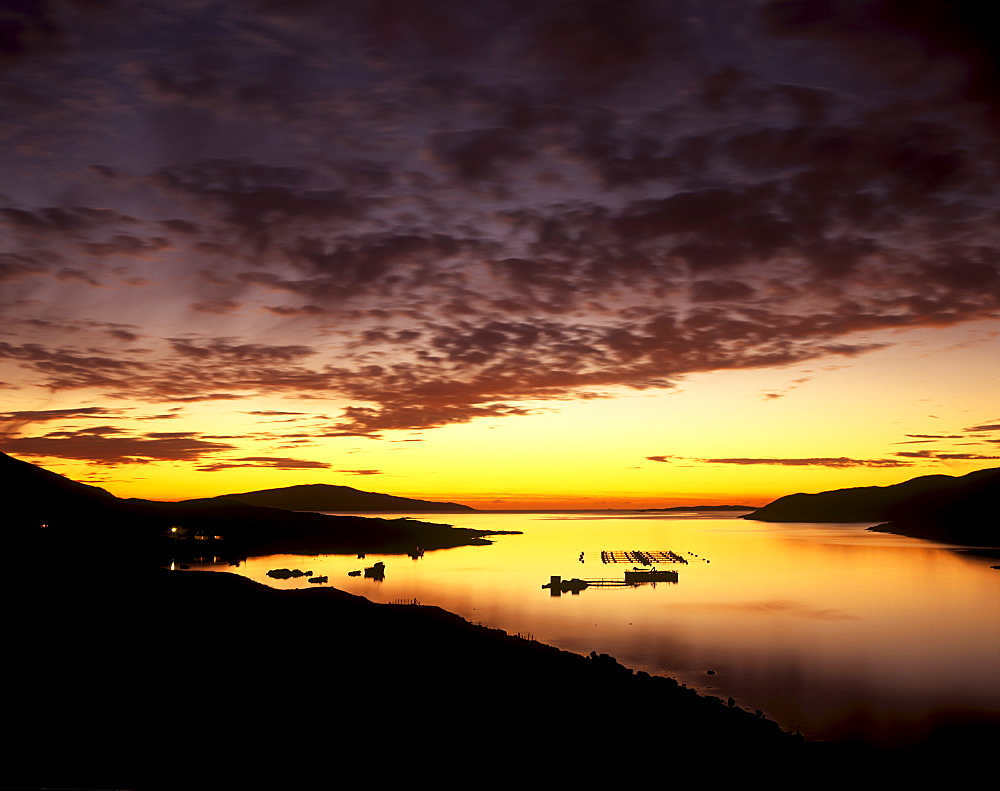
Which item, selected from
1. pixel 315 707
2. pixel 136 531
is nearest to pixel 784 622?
pixel 315 707

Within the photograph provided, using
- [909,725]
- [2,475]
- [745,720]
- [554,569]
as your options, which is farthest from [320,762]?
[2,475]

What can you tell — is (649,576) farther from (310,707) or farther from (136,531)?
(136,531)

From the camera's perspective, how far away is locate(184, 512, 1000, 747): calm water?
43.8 metres

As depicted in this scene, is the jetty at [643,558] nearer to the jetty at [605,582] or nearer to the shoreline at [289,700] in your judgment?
the jetty at [605,582]

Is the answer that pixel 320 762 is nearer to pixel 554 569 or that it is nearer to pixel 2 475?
pixel 554 569

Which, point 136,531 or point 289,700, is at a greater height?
point 136,531

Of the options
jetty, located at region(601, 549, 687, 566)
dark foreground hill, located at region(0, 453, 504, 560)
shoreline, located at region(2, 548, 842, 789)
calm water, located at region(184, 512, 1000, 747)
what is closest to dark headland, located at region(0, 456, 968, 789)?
shoreline, located at region(2, 548, 842, 789)

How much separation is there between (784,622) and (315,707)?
62820mm

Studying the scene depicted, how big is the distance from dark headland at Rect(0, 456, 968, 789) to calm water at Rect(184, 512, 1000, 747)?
1113 centimetres

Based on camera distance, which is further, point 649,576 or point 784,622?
point 649,576

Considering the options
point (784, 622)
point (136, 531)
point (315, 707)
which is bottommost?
point (784, 622)

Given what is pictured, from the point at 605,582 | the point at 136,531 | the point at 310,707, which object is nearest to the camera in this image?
the point at 310,707

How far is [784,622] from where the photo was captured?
2891 inches

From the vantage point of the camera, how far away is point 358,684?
29.1 m
